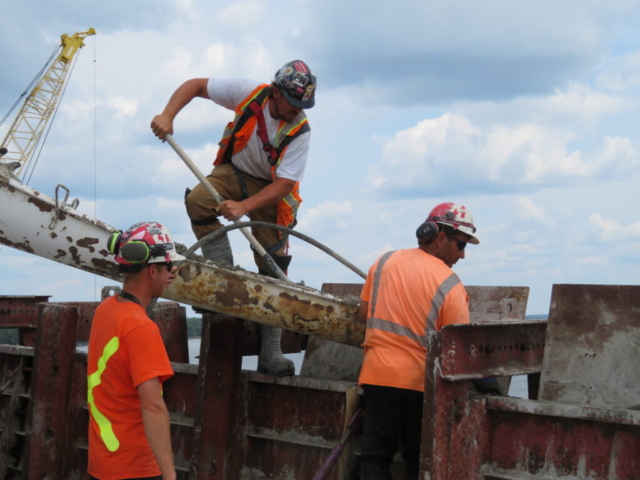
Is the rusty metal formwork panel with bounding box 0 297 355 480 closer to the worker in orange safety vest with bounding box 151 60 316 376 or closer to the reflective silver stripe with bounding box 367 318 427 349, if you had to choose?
the worker in orange safety vest with bounding box 151 60 316 376

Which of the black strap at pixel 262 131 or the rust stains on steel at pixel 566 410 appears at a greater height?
the black strap at pixel 262 131

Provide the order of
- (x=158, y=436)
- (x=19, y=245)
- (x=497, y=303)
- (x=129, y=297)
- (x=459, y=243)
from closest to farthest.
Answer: (x=158, y=436) < (x=129, y=297) < (x=459, y=243) < (x=19, y=245) < (x=497, y=303)

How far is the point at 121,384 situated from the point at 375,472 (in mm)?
1598

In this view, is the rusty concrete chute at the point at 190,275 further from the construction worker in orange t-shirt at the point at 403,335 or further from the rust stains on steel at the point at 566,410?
the rust stains on steel at the point at 566,410

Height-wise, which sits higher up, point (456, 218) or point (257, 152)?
point (257, 152)

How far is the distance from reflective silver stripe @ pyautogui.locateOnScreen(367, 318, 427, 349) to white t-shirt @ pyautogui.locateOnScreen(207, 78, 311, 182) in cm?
136

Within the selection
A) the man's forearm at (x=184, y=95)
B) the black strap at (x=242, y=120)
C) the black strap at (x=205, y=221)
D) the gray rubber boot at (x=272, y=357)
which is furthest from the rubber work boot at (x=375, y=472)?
the man's forearm at (x=184, y=95)

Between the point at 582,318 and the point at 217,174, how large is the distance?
8.55ft

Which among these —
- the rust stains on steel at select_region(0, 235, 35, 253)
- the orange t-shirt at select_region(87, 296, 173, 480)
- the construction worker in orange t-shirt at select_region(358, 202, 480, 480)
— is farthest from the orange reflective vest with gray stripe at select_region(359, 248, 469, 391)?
the rust stains on steel at select_region(0, 235, 35, 253)

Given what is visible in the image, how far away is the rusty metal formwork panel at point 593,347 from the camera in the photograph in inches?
161

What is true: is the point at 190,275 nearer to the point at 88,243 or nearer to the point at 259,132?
the point at 88,243

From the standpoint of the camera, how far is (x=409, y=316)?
13.9 feet

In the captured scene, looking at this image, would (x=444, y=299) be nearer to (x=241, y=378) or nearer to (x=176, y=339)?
(x=241, y=378)

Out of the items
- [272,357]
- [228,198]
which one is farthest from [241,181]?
[272,357]
